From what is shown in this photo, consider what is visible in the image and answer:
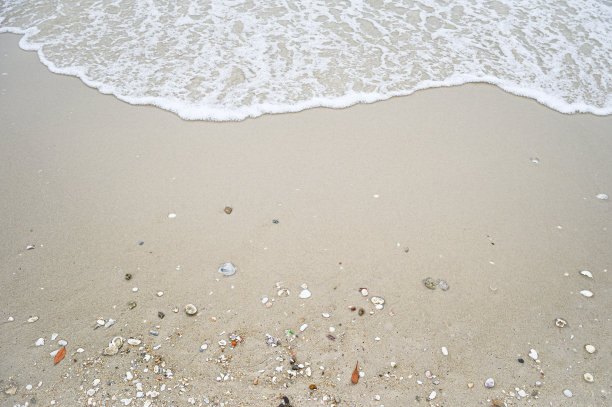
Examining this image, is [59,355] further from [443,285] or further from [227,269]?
[443,285]

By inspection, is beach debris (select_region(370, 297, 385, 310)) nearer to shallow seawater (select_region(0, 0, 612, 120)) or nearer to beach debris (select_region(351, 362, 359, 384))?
beach debris (select_region(351, 362, 359, 384))

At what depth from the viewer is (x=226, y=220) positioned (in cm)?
386

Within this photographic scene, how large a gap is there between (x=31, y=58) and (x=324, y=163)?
5302mm

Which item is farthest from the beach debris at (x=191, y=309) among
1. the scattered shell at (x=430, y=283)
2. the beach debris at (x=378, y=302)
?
the scattered shell at (x=430, y=283)

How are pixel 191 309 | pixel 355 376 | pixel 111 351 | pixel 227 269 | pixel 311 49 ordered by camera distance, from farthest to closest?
pixel 311 49 → pixel 227 269 → pixel 191 309 → pixel 111 351 → pixel 355 376

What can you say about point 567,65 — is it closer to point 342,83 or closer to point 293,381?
point 342,83

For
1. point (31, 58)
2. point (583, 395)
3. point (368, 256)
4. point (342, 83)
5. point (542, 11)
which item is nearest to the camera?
point (583, 395)

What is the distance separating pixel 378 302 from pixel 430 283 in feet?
1.71

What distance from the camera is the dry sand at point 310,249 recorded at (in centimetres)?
278

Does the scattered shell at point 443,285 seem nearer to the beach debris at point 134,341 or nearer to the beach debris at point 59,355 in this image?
the beach debris at point 134,341

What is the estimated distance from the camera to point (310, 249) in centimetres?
362

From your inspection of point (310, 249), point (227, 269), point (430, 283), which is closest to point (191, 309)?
point (227, 269)

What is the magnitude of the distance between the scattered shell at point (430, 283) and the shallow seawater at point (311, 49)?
2.88 m

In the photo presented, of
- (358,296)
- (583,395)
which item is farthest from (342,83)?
(583,395)
